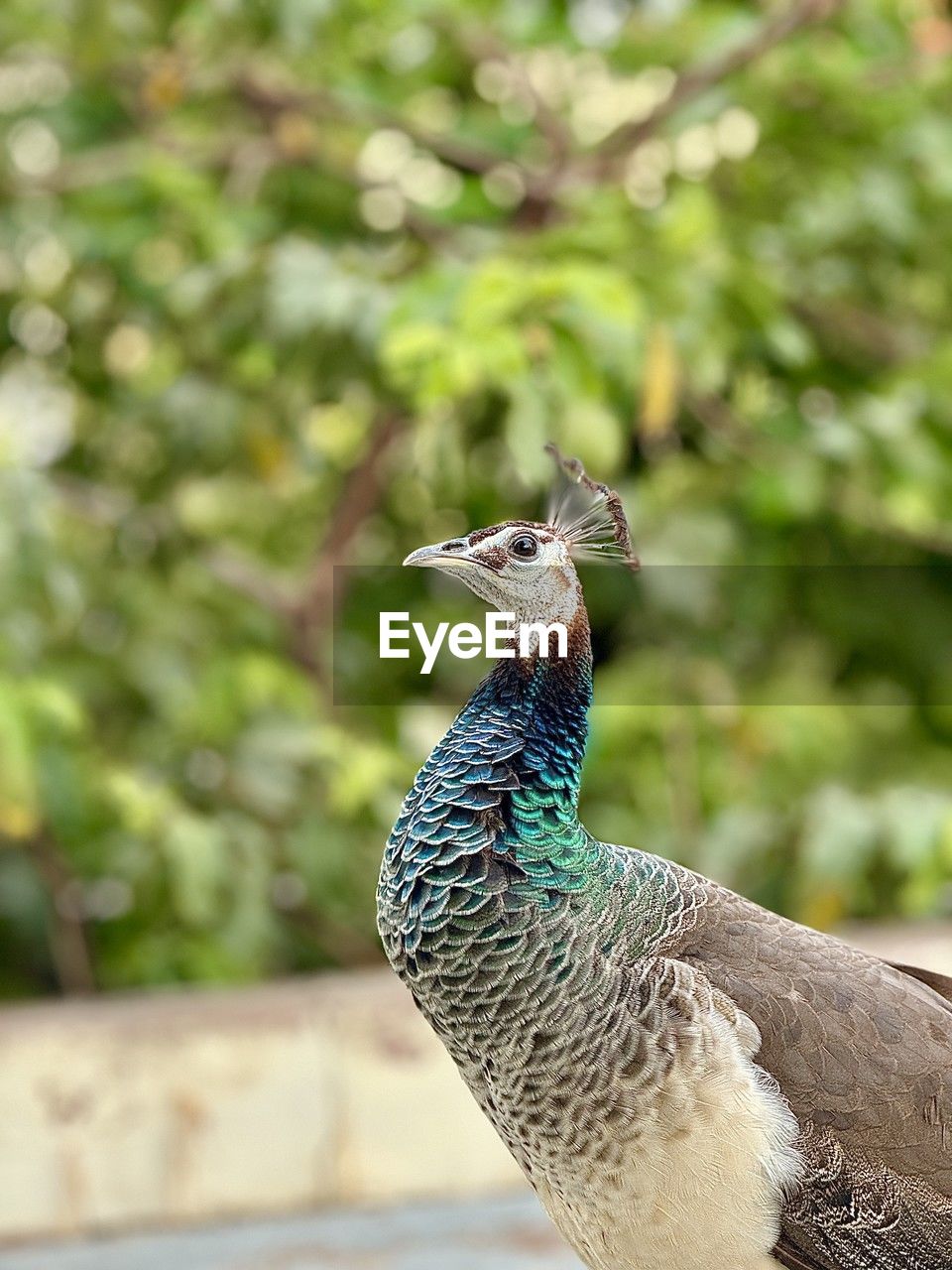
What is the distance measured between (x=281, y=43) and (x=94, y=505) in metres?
0.77

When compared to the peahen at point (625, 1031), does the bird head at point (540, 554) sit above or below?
above

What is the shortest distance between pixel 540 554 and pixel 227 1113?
52.0 inches

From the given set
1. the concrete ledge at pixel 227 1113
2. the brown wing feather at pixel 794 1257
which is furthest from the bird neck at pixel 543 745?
the concrete ledge at pixel 227 1113

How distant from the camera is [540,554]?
923 millimetres

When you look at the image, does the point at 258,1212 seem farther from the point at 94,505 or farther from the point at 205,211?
the point at 205,211

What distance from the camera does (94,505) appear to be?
249 centimetres

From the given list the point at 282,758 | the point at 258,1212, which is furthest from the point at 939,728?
the point at 258,1212

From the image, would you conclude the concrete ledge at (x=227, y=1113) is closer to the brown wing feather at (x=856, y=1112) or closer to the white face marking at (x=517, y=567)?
the brown wing feather at (x=856, y=1112)

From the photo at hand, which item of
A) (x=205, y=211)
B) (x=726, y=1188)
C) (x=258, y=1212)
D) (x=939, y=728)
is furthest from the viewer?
(x=939, y=728)

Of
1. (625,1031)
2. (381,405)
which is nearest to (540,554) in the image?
(625,1031)

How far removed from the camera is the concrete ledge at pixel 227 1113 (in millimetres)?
1976

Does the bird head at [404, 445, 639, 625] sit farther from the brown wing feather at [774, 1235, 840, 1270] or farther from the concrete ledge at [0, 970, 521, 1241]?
the concrete ledge at [0, 970, 521, 1241]

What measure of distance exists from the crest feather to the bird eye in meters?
0.03

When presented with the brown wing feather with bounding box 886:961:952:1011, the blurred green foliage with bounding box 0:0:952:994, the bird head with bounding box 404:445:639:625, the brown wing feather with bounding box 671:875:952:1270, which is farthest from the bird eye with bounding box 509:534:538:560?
the blurred green foliage with bounding box 0:0:952:994
